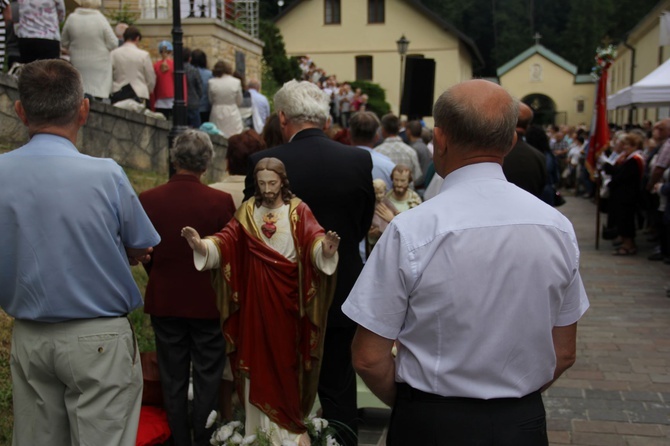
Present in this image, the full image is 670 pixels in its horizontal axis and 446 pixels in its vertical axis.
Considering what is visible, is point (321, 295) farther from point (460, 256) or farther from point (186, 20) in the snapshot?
point (186, 20)

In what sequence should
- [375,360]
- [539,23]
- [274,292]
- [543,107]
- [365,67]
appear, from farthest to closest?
[539,23] < [543,107] < [365,67] < [274,292] < [375,360]

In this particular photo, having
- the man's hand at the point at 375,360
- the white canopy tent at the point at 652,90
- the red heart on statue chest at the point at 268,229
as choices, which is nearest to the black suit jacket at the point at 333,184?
the red heart on statue chest at the point at 268,229

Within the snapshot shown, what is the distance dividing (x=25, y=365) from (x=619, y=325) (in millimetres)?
6322

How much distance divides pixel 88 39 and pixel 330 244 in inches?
315

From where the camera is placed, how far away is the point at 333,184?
4.32 m

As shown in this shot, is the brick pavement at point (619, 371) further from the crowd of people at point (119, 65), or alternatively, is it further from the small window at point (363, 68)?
the small window at point (363, 68)

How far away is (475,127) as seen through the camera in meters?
2.32

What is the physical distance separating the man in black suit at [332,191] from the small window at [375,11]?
143 feet

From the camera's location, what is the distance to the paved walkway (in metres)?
5.23

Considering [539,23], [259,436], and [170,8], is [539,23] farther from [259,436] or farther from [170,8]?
[259,436]

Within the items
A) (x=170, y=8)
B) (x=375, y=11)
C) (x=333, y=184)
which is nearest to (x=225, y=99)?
(x=170, y=8)

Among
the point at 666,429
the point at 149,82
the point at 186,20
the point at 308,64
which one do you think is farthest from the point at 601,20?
the point at 666,429

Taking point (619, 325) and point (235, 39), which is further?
point (235, 39)

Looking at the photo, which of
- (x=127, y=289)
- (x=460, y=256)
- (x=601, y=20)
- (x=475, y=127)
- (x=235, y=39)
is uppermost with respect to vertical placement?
(x=601, y=20)
